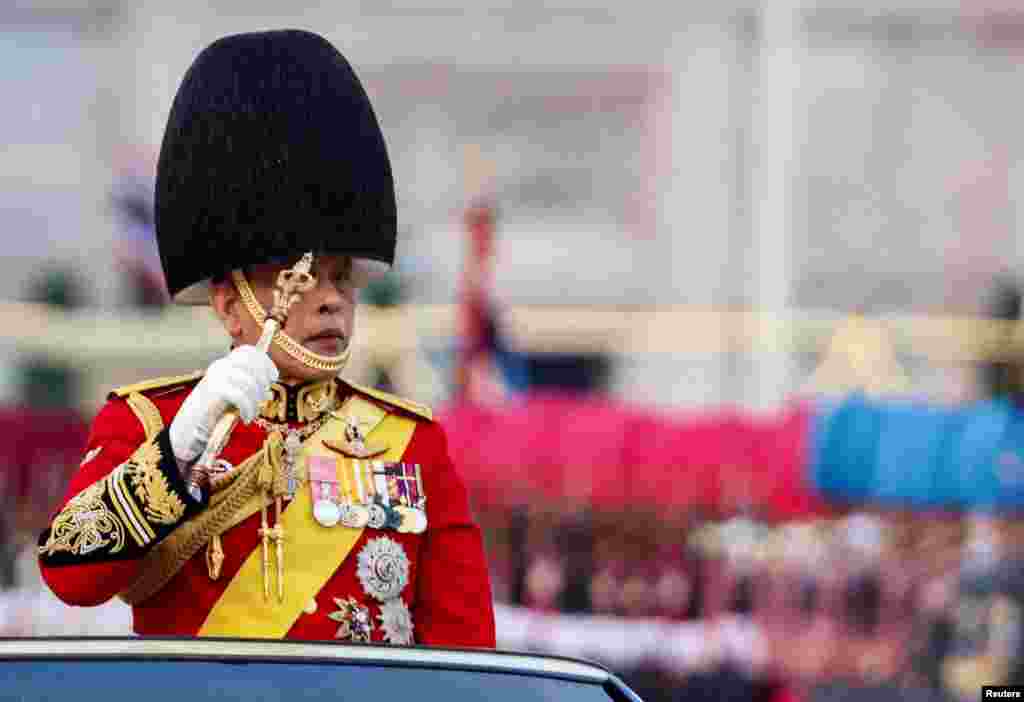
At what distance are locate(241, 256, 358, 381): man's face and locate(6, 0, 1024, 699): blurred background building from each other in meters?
9.71

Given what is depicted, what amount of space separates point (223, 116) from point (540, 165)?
16.8 metres

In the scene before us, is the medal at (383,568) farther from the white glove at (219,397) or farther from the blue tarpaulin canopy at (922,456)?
the blue tarpaulin canopy at (922,456)

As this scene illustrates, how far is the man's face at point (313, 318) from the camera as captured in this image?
4008 mm

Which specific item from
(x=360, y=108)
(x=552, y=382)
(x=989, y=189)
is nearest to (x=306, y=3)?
(x=552, y=382)

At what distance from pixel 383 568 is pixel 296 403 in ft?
0.92

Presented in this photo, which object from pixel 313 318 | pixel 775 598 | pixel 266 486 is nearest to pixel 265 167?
pixel 313 318

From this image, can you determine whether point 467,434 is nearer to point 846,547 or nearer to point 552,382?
point 846,547

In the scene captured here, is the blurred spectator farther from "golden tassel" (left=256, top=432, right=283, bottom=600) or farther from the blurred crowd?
"golden tassel" (left=256, top=432, right=283, bottom=600)

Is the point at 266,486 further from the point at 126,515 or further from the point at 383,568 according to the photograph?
the point at 126,515

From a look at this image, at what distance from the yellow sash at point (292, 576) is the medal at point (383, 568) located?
3cm

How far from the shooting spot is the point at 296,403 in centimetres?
409

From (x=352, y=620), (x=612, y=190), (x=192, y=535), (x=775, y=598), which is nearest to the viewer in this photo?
(x=192, y=535)

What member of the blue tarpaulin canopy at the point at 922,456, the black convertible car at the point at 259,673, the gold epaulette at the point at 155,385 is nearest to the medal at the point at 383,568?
the gold epaulette at the point at 155,385

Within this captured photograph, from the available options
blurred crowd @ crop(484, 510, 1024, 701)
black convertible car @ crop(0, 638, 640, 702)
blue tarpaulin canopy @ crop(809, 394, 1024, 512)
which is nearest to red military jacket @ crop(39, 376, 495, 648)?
black convertible car @ crop(0, 638, 640, 702)
